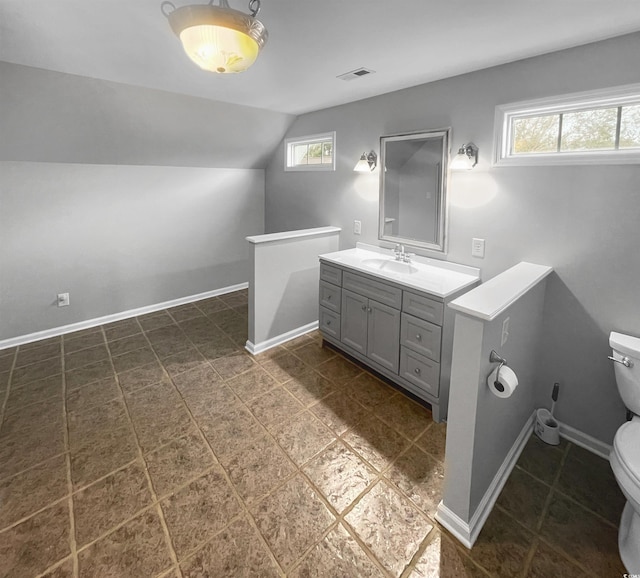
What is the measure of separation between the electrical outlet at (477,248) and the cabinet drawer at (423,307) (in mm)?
561

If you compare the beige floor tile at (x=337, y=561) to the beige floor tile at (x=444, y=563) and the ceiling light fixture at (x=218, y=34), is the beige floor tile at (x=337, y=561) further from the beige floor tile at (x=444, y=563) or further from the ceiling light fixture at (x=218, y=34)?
the ceiling light fixture at (x=218, y=34)

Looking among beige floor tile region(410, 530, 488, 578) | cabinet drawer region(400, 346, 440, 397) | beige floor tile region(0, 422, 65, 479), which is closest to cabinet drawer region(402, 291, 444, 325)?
cabinet drawer region(400, 346, 440, 397)

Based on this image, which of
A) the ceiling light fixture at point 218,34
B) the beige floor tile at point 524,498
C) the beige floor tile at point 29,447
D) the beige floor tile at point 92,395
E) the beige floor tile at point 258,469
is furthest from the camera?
the beige floor tile at point 92,395

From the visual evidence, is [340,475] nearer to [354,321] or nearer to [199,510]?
[199,510]

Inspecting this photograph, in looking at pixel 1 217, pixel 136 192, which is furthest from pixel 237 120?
pixel 1 217

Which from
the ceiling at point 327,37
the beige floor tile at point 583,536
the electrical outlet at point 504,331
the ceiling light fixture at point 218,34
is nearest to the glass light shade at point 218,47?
the ceiling light fixture at point 218,34

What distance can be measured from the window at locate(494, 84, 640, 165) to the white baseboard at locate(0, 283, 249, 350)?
3.43 m

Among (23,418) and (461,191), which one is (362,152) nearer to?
(461,191)

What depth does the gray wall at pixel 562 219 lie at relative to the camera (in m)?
1.81

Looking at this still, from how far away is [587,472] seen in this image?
1883 mm

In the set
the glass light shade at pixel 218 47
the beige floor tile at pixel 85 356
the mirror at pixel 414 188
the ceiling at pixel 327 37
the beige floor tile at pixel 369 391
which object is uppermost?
the ceiling at pixel 327 37

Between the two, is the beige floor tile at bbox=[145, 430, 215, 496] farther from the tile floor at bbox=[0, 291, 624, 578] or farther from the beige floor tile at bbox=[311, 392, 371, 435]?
the beige floor tile at bbox=[311, 392, 371, 435]

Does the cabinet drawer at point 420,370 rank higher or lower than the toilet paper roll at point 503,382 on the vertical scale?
lower

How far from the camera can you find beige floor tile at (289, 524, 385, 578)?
1.39m
